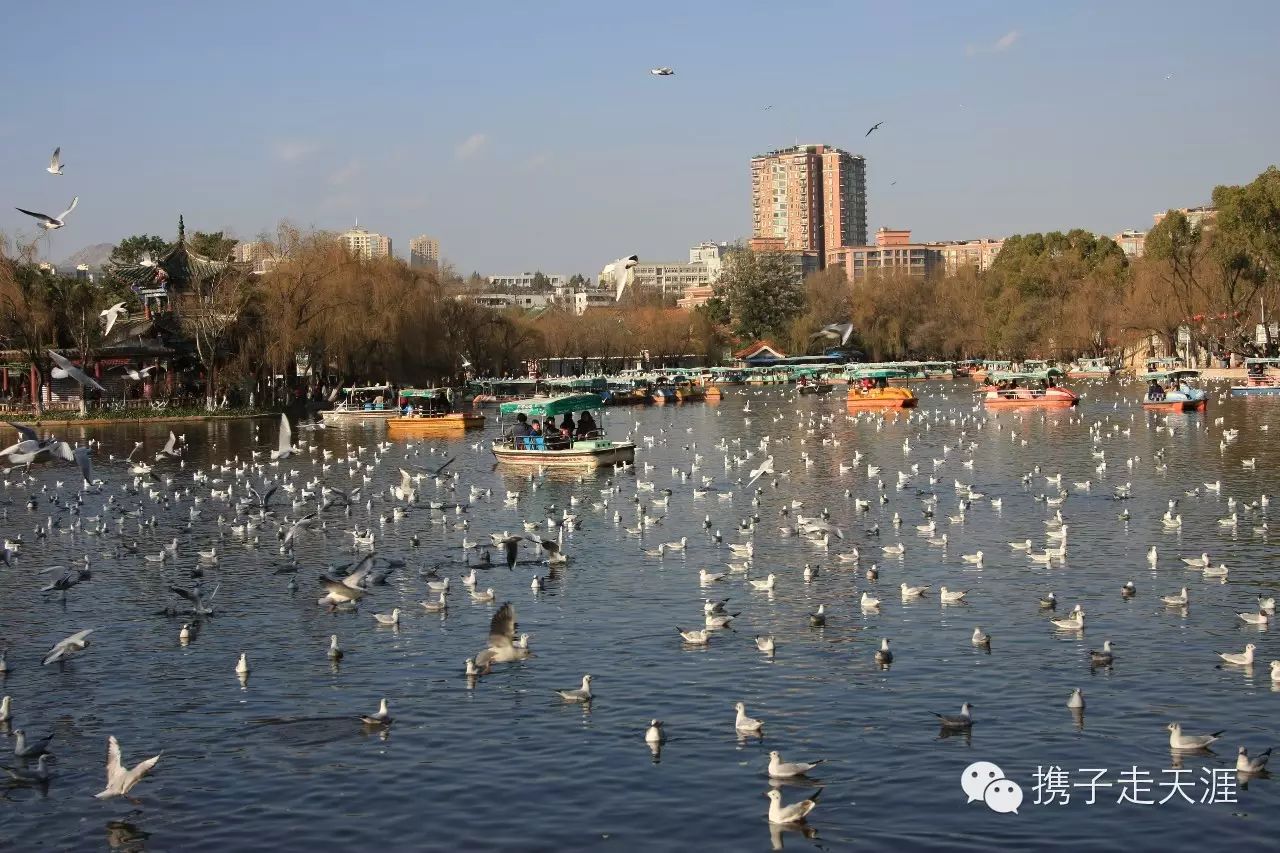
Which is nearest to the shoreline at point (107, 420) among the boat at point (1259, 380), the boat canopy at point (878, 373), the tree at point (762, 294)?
the boat canopy at point (878, 373)

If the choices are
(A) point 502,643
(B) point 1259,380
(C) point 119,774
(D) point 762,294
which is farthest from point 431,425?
(D) point 762,294

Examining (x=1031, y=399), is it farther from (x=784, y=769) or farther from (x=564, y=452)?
(x=784, y=769)

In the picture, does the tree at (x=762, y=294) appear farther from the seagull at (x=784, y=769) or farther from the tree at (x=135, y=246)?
the seagull at (x=784, y=769)

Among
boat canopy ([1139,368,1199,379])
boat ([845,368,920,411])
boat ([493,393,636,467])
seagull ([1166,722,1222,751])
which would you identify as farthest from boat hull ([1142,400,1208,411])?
seagull ([1166,722,1222,751])

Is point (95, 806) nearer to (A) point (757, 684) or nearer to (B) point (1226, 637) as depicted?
(A) point (757, 684)

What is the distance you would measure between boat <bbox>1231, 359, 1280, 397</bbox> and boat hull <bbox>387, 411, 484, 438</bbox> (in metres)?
43.0

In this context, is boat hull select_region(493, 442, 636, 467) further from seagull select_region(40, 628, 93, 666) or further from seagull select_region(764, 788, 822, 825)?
seagull select_region(764, 788, 822, 825)

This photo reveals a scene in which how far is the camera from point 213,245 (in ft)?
302

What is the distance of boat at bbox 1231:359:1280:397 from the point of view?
256ft

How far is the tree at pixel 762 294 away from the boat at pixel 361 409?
7444 cm

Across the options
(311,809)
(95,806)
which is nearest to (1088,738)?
(311,809)

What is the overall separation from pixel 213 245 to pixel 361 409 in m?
27.5

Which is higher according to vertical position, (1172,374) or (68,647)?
(1172,374)

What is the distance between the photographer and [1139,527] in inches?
1114
